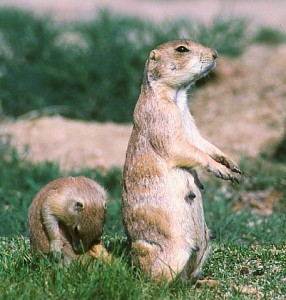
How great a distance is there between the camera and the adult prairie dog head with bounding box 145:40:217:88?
19.0 feet

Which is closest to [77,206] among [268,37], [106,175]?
[106,175]

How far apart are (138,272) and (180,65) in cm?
131

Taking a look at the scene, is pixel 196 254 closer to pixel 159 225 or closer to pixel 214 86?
pixel 159 225

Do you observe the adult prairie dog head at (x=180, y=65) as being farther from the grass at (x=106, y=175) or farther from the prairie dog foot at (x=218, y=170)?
the grass at (x=106, y=175)

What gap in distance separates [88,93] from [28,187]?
3.82 metres

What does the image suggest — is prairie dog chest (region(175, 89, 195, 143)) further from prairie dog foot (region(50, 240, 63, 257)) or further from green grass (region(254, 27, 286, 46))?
green grass (region(254, 27, 286, 46))

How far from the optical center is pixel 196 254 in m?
5.58

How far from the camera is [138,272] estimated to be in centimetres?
552

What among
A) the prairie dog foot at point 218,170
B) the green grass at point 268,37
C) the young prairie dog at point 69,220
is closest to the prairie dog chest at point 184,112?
the prairie dog foot at point 218,170

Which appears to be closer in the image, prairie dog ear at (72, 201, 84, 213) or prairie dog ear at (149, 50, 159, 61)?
prairie dog ear at (72, 201, 84, 213)

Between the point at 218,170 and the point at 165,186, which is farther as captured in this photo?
the point at 218,170

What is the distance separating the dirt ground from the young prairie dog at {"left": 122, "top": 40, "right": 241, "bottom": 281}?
464 centimetres

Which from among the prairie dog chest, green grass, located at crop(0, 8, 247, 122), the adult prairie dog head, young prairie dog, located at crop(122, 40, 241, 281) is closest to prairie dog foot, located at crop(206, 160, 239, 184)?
young prairie dog, located at crop(122, 40, 241, 281)

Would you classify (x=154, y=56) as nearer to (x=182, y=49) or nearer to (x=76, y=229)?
(x=182, y=49)
